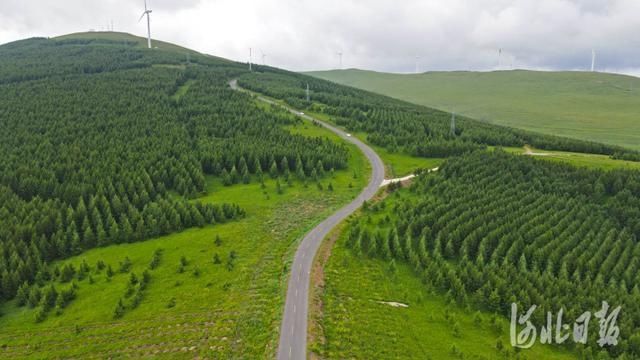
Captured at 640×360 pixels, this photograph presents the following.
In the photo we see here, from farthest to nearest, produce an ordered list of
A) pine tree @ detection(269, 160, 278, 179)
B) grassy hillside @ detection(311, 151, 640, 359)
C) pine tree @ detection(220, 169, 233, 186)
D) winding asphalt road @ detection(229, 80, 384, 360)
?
pine tree @ detection(269, 160, 278, 179) → pine tree @ detection(220, 169, 233, 186) → grassy hillside @ detection(311, 151, 640, 359) → winding asphalt road @ detection(229, 80, 384, 360)

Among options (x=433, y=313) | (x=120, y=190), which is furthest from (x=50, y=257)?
(x=433, y=313)

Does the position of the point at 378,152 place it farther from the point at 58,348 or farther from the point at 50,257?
the point at 58,348

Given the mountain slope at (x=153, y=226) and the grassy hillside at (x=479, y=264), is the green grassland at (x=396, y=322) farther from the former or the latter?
the mountain slope at (x=153, y=226)

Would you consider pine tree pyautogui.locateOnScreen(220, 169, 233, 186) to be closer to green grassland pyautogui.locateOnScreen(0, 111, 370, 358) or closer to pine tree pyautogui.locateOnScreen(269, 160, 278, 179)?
pine tree pyautogui.locateOnScreen(269, 160, 278, 179)

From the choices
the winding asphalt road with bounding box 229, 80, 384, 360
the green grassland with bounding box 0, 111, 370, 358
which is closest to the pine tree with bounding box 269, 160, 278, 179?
the winding asphalt road with bounding box 229, 80, 384, 360

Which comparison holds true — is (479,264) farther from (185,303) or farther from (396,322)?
(185,303)

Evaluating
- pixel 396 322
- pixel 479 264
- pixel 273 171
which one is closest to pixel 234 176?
pixel 273 171
